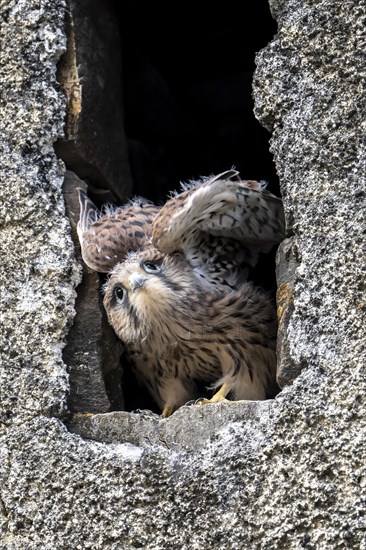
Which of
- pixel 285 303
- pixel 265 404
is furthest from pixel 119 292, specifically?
pixel 265 404

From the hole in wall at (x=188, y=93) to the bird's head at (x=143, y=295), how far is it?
31.7 inches

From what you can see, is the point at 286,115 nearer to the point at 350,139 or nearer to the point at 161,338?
the point at 350,139

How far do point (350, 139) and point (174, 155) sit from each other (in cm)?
234

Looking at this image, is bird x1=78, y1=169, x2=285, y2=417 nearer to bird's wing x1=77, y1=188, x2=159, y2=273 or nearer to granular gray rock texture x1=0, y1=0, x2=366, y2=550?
bird's wing x1=77, y1=188, x2=159, y2=273

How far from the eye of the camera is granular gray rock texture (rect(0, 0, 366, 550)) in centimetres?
306

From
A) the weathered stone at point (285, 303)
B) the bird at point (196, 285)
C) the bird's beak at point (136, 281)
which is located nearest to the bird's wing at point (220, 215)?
the bird at point (196, 285)

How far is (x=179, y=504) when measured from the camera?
10.4 ft

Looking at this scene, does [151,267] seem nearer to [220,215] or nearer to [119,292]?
[119,292]

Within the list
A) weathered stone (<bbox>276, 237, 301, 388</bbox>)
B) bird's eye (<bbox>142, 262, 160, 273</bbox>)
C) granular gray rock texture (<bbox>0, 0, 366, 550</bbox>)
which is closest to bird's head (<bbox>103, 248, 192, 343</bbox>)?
bird's eye (<bbox>142, 262, 160, 273</bbox>)

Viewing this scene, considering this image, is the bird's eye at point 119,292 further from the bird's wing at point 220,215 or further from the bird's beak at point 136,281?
the bird's wing at point 220,215

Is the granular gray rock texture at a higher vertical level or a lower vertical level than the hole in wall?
lower

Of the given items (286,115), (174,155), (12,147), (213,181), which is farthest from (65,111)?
(174,155)

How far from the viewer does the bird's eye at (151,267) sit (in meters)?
4.05

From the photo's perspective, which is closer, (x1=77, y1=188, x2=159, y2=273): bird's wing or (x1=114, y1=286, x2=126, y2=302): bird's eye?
(x1=77, y1=188, x2=159, y2=273): bird's wing
